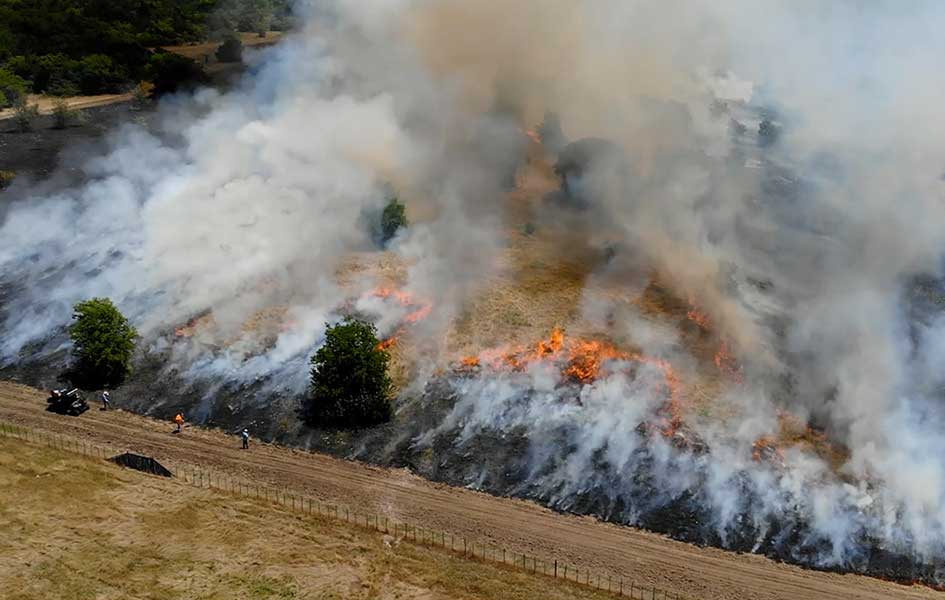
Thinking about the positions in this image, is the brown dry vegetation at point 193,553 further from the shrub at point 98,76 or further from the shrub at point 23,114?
the shrub at point 98,76

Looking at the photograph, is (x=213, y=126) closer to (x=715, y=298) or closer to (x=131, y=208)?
(x=131, y=208)

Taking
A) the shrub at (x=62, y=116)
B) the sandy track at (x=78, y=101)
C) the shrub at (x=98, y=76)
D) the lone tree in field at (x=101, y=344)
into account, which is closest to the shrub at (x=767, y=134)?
the lone tree in field at (x=101, y=344)

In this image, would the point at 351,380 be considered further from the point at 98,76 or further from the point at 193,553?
the point at 98,76

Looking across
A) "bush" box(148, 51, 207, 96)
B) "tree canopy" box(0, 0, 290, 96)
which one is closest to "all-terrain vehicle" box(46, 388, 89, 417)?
"bush" box(148, 51, 207, 96)

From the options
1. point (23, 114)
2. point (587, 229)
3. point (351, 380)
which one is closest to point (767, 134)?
point (587, 229)

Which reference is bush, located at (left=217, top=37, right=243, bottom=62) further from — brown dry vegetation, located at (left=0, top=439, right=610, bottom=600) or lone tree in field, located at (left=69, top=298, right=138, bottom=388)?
brown dry vegetation, located at (left=0, top=439, right=610, bottom=600)
